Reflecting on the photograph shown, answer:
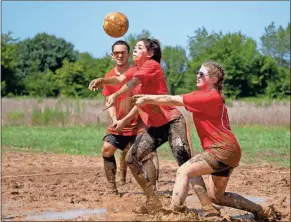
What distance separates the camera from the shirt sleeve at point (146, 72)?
26.5ft

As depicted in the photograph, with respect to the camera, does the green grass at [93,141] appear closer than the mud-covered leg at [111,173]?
No

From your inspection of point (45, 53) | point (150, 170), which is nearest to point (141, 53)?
point (150, 170)

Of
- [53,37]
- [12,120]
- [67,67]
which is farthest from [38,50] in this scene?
[12,120]

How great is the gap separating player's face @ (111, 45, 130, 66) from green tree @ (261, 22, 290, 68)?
231 ft

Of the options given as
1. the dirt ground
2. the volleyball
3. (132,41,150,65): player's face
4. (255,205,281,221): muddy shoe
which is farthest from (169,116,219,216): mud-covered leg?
the volleyball

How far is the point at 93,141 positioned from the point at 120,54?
10872mm

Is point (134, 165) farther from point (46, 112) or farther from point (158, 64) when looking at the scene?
point (46, 112)

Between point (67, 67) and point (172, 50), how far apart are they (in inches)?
685

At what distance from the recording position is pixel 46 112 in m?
27.7

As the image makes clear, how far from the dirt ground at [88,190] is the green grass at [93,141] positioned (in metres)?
2.36

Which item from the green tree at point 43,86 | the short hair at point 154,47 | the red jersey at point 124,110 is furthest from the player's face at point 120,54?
the green tree at point 43,86

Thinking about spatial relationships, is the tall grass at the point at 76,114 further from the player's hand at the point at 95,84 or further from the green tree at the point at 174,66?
the green tree at the point at 174,66

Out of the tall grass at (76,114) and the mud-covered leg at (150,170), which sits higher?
the mud-covered leg at (150,170)

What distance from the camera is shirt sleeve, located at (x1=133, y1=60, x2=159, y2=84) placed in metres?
8.08
